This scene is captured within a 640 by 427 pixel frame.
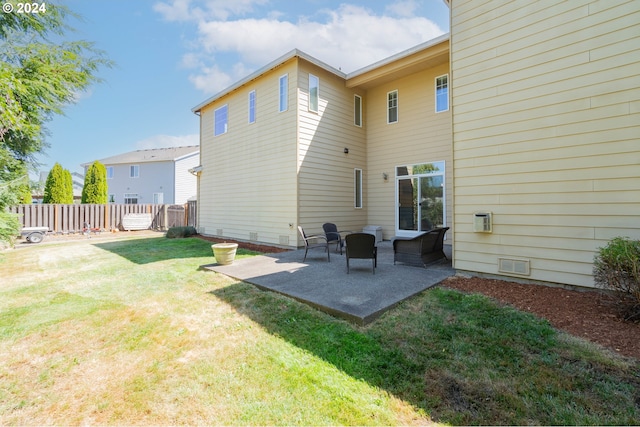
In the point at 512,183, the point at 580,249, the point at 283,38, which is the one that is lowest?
the point at 580,249

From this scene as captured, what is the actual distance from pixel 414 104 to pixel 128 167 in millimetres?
27317

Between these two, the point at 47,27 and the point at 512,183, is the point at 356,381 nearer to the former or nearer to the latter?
the point at 512,183

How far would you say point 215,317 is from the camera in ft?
12.5

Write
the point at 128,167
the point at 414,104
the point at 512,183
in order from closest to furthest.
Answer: the point at 512,183 < the point at 414,104 < the point at 128,167

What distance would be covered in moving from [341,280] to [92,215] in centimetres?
1642

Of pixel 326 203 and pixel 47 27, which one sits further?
pixel 326 203

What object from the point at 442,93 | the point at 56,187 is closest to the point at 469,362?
the point at 442,93

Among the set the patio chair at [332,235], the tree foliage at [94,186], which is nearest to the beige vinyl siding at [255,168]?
the patio chair at [332,235]

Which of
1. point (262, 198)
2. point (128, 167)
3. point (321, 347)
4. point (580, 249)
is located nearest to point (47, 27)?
point (262, 198)

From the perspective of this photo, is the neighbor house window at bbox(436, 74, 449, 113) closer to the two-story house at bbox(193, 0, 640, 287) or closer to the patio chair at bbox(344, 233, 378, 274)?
the two-story house at bbox(193, 0, 640, 287)

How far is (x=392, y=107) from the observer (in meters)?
9.91

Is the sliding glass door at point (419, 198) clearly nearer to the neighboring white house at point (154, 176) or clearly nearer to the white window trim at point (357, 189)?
the white window trim at point (357, 189)

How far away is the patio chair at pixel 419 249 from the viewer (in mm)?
6008

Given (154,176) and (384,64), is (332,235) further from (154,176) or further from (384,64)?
(154,176)
